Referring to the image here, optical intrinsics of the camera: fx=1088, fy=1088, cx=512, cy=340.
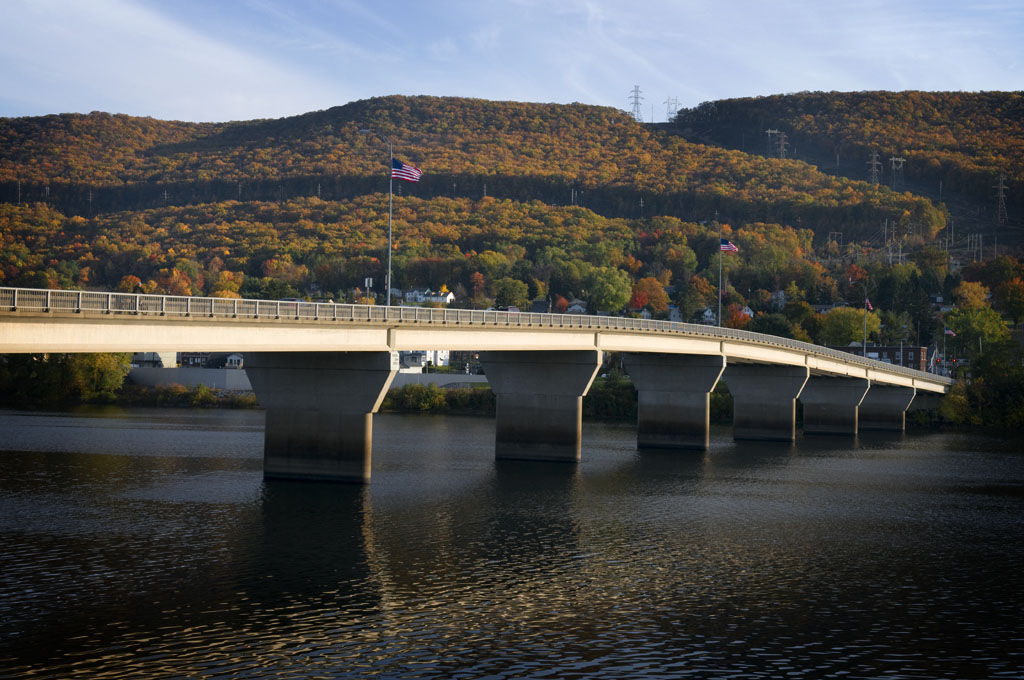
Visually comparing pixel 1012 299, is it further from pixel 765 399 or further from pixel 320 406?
pixel 320 406

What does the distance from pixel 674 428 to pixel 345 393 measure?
3812 cm

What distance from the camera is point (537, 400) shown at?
7225cm

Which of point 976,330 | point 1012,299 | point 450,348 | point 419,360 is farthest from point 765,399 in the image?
point 1012,299

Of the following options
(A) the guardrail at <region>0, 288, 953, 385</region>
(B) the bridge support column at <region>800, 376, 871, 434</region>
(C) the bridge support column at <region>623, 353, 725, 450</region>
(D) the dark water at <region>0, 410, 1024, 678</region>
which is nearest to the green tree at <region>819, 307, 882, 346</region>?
(B) the bridge support column at <region>800, 376, 871, 434</region>

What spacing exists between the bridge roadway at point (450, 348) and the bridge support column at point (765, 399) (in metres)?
0.11

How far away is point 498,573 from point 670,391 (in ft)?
173

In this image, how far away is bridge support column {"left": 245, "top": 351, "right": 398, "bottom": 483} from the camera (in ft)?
179

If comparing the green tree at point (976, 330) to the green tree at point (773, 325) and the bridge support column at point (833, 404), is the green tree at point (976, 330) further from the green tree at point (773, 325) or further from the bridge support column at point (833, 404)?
the bridge support column at point (833, 404)

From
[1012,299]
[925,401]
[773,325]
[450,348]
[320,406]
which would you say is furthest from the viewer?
[1012,299]

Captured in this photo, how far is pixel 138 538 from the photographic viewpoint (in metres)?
40.0

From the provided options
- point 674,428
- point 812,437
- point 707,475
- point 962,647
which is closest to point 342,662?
point 962,647

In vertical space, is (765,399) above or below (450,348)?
below

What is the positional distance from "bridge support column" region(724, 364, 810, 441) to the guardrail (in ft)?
47.2

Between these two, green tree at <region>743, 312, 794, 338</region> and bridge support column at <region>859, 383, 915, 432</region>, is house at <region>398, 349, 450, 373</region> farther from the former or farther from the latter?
bridge support column at <region>859, 383, 915, 432</region>
